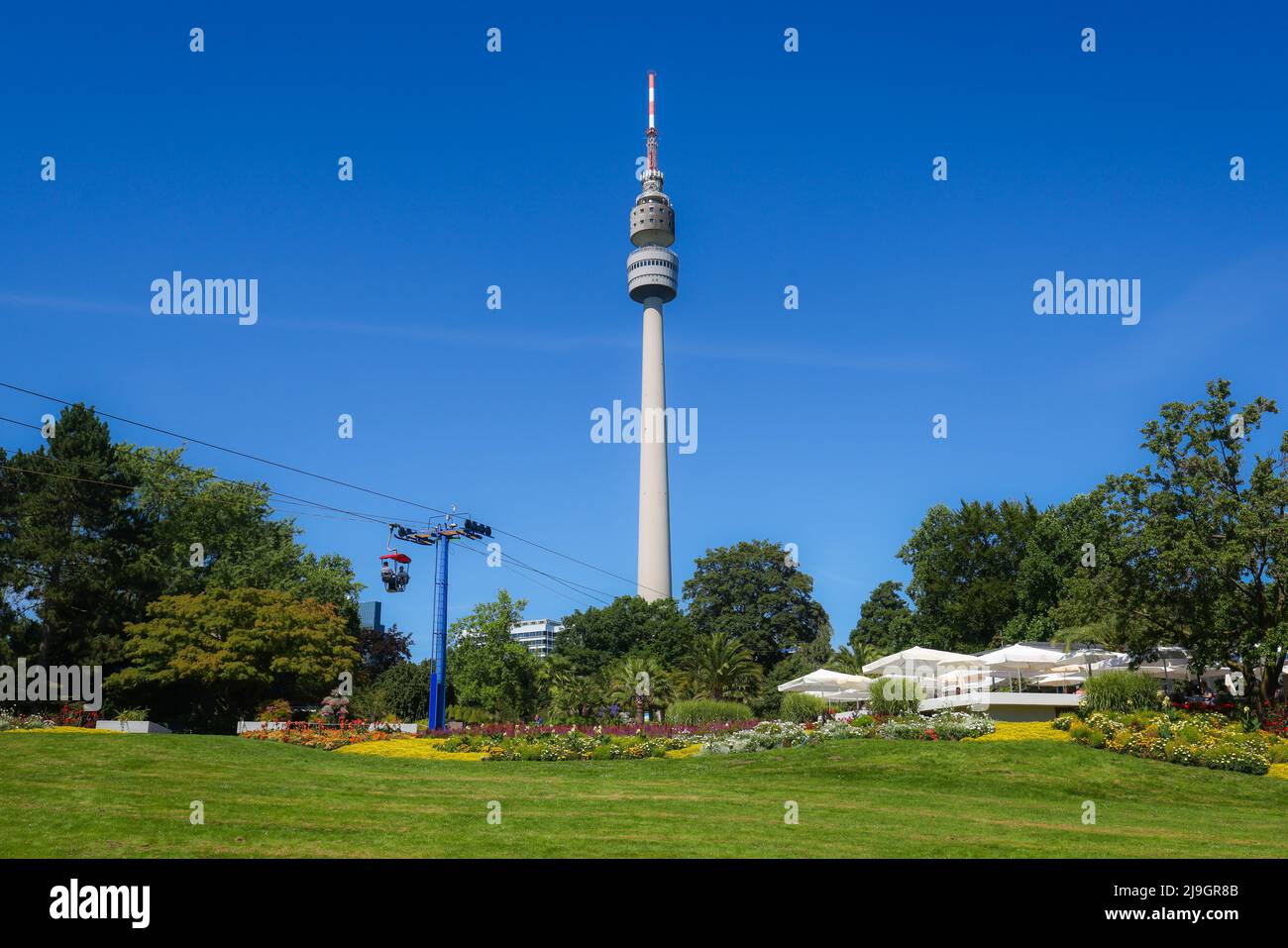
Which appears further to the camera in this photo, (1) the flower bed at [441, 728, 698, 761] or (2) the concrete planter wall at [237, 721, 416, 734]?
(2) the concrete planter wall at [237, 721, 416, 734]

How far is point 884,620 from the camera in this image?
259 feet

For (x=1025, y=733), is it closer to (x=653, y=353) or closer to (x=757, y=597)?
(x=757, y=597)

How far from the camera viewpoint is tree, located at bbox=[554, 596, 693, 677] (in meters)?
72.8

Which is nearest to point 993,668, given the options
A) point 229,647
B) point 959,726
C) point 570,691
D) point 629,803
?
point 959,726

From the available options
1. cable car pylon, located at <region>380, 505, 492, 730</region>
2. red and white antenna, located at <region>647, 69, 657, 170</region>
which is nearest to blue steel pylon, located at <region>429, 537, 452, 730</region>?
cable car pylon, located at <region>380, 505, 492, 730</region>

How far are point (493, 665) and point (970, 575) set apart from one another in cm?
3267

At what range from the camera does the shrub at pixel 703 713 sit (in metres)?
42.2

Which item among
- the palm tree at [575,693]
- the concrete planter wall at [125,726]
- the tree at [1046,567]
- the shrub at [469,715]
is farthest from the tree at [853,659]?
the concrete planter wall at [125,726]

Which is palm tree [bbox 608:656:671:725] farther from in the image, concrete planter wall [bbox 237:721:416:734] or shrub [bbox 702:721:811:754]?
shrub [bbox 702:721:811:754]

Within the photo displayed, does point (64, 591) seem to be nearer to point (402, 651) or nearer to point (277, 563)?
point (277, 563)

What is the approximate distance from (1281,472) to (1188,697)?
30.3ft

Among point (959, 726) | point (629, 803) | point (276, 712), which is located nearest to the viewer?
point (629, 803)
